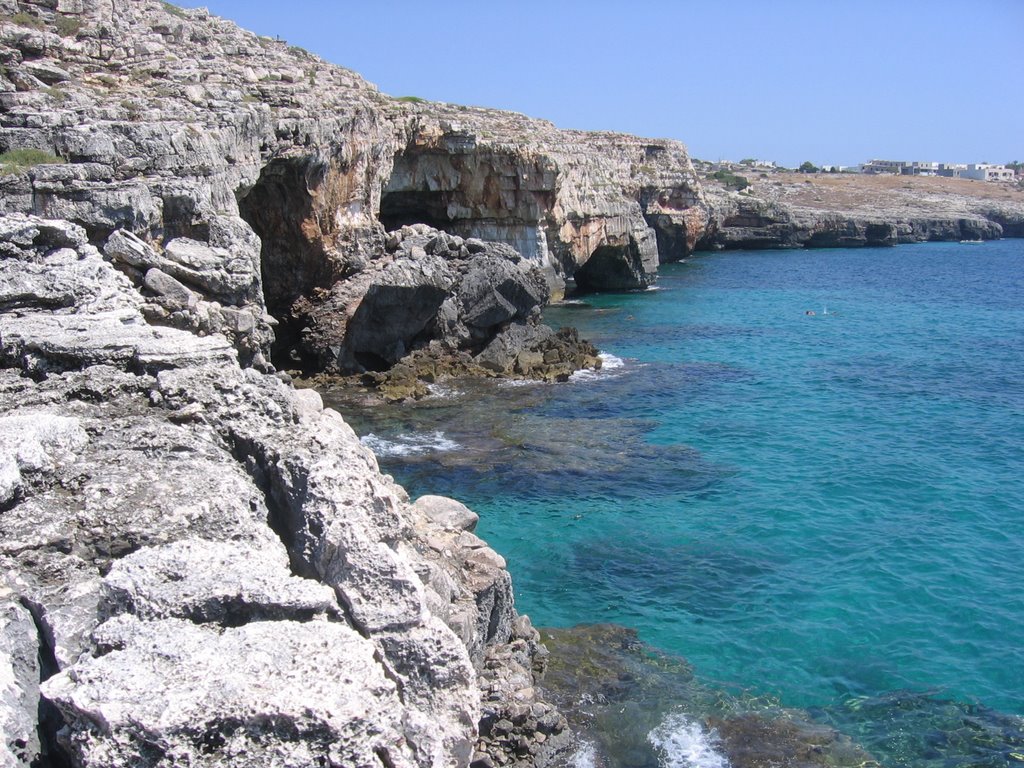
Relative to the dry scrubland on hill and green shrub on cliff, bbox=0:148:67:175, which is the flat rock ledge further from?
green shrub on cliff, bbox=0:148:67:175

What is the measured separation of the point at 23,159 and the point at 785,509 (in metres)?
19.1

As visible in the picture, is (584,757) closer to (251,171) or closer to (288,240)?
(251,171)

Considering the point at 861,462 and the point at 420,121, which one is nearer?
the point at 861,462

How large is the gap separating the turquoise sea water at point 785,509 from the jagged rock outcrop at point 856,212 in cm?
6071

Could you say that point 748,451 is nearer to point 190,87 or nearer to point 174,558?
point 190,87

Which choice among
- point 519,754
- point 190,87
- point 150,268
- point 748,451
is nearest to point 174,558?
point 519,754

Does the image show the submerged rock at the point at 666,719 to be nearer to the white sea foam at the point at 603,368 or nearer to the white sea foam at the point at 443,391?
the white sea foam at the point at 443,391

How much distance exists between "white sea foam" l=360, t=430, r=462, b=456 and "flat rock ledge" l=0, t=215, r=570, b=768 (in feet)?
45.7

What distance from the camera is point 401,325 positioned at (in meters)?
36.1

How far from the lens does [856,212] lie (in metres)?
118

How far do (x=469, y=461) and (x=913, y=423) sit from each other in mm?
15746

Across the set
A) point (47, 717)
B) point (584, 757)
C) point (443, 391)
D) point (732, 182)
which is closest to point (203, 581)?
point (47, 717)

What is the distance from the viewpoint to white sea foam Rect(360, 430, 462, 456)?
2655 cm

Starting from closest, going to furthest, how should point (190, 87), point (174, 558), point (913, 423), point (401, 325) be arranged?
1. point (174, 558)
2. point (190, 87)
3. point (913, 423)
4. point (401, 325)
